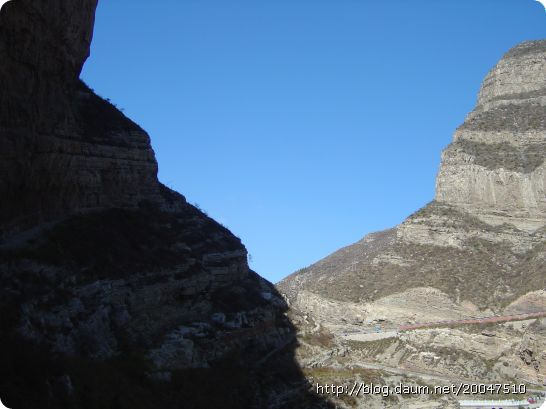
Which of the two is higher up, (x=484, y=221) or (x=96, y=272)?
(x=484, y=221)

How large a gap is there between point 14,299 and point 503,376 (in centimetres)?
3168

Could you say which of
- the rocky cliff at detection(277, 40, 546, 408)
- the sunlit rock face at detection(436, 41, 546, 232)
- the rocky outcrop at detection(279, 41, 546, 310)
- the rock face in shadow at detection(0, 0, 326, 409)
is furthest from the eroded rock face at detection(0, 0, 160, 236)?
the sunlit rock face at detection(436, 41, 546, 232)

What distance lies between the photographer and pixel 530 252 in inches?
2430

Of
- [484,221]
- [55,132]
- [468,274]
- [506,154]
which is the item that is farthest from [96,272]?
[506,154]

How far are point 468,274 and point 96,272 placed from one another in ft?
148

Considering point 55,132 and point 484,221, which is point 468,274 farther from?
point 55,132

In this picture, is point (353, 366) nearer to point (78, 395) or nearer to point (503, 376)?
point (503, 376)

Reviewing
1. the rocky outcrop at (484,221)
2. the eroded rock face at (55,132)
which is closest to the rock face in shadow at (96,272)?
the eroded rock face at (55,132)

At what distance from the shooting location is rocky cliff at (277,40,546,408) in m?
42.6

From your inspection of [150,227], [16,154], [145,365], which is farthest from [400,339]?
[16,154]

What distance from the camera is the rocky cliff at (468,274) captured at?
42594 mm

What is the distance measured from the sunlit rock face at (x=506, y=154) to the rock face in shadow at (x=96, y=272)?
39433 millimetres

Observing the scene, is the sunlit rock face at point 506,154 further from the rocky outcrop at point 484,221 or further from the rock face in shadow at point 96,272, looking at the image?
the rock face in shadow at point 96,272

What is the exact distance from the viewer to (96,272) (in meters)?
24.3
